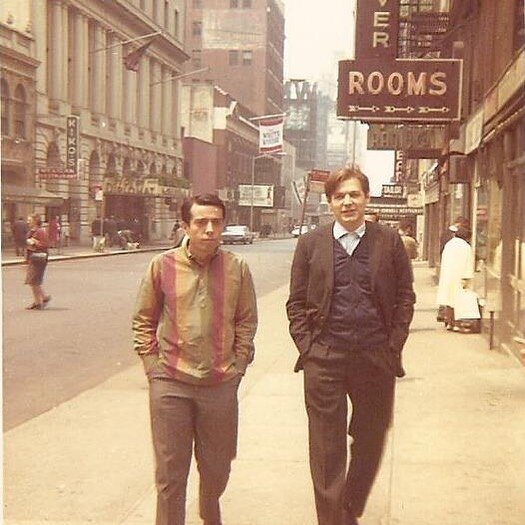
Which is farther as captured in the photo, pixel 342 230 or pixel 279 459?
pixel 279 459

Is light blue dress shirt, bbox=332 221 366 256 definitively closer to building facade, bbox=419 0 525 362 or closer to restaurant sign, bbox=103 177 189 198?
building facade, bbox=419 0 525 362

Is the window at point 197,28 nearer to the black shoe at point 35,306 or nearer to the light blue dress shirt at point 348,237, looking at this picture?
the black shoe at point 35,306

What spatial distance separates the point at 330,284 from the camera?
403cm

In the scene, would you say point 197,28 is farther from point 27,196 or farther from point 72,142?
point 72,142

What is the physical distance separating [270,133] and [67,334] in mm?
6200

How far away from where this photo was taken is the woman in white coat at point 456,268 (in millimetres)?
11781

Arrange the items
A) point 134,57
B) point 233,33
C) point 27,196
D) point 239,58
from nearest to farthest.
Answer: point 233,33 → point 239,58 → point 134,57 → point 27,196

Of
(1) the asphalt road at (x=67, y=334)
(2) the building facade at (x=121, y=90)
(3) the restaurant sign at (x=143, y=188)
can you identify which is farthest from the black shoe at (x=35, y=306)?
(3) the restaurant sign at (x=143, y=188)

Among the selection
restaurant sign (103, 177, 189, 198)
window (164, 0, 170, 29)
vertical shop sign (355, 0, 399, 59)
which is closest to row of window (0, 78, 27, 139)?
restaurant sign (103, 177, 189, 198)

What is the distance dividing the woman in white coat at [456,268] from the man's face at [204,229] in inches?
336

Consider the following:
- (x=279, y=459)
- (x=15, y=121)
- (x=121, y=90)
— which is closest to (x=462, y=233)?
(x=121, y=90)

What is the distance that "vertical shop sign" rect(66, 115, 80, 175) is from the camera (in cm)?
1755

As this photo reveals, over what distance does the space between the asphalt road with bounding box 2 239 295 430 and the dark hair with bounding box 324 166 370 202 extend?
3.72 meters

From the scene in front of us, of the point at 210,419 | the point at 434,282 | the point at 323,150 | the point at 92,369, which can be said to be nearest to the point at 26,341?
the point at 92,369
